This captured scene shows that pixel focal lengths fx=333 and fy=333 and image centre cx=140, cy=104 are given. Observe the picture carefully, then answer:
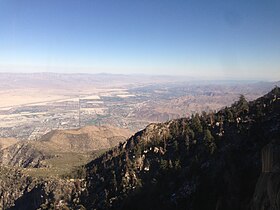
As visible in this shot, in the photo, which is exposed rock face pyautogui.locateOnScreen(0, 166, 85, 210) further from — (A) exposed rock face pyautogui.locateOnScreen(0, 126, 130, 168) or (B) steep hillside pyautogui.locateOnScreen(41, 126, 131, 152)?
(B) steep hillside pyautogui.locateOnScreen(41, 126, 131, 152)

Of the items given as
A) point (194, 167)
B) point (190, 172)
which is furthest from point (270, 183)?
point (194, 167)

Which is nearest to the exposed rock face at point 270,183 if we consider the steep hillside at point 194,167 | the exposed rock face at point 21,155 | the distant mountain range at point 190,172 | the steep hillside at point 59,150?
the distant mountain range at point 190,172

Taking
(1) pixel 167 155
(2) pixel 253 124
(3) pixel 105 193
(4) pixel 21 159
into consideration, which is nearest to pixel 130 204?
(3) pixel 105 193

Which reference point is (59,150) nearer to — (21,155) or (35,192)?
(21,155)

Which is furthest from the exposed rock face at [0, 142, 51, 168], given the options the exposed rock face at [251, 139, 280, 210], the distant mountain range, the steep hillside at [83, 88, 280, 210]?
the exposed rock face at [251, 139, 280, 210]

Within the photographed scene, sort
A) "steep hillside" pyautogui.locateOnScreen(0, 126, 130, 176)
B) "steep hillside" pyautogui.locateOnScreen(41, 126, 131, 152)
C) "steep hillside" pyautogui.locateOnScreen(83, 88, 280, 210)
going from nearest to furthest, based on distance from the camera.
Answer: "steep hillside" pyautogui.locateOnScreen(83, 88, 280, 210)
"steep hillside" pyautogui.locateOnScreen(0, 126, 130, 176)
"steep hillside" pyautogui.locateOnScreen(41, 126, 131, 152)

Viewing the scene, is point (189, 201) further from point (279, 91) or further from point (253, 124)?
point (279, 91)
